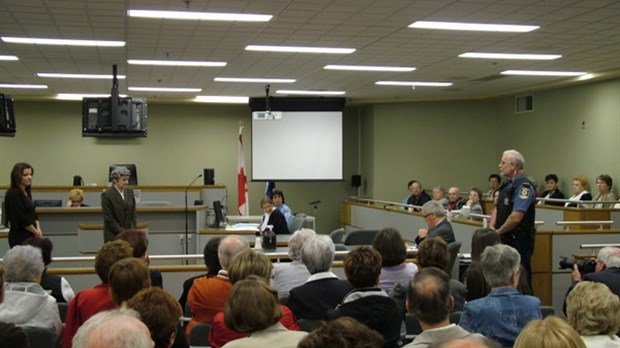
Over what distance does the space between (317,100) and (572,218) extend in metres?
7.09

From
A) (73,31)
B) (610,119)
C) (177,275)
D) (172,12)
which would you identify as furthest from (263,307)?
(610,119)

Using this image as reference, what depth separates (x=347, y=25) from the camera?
25.3 feet

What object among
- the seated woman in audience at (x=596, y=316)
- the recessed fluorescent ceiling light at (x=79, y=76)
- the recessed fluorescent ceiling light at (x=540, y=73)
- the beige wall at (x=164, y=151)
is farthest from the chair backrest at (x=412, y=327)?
the beige wall at (x=164, y=151)

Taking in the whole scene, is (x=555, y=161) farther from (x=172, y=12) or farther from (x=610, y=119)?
(x=172, y=12)

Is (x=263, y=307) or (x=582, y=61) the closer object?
(x=263, y=307)

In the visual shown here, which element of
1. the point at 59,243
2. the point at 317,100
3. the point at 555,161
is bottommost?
the point at 59,243

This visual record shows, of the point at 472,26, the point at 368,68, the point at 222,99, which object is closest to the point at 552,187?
the point at 368,68

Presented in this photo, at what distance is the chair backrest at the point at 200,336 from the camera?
3.44 meters

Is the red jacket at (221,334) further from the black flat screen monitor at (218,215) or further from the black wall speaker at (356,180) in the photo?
the black wall speaker at (356,180)

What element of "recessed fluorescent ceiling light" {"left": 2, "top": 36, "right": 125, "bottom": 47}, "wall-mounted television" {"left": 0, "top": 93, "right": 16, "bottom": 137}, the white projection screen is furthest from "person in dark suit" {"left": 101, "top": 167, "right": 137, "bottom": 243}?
the white projection screen

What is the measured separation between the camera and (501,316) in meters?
3.26

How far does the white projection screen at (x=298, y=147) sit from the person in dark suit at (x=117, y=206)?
6.97 metres

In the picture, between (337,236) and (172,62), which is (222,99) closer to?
(172,62)

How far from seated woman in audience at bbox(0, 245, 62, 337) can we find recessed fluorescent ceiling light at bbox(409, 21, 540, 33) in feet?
16.6
